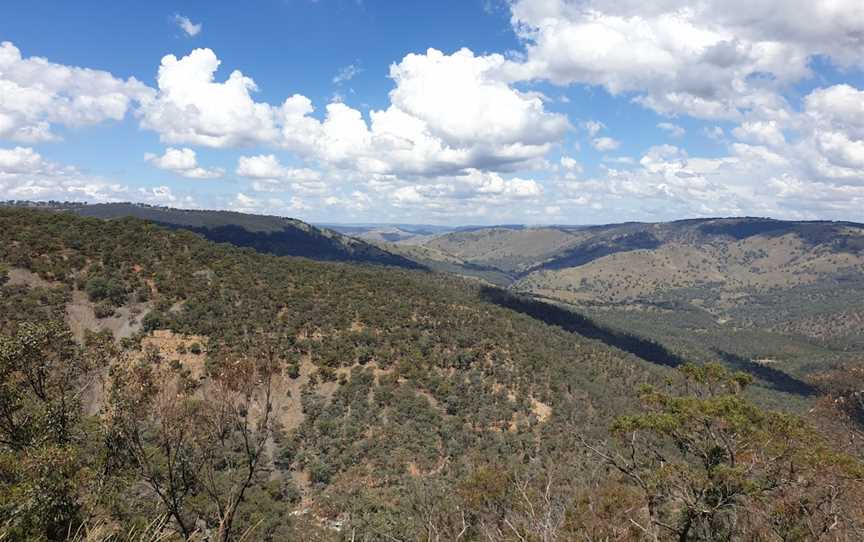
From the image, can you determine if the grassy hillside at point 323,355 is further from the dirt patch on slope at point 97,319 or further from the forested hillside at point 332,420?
the forested hillside at point 332,420

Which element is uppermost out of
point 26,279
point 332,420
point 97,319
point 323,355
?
point 26,279

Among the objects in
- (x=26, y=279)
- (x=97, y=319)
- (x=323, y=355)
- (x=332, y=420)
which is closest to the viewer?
(x=332, y=420)

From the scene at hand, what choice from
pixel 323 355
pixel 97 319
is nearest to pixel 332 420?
pixel 323 355

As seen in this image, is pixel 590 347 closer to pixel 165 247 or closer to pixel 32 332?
pixel 165 247

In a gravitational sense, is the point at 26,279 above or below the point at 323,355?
above

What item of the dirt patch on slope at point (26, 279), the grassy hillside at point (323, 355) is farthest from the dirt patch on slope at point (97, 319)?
the dirt patch on slope at point (26, 279)

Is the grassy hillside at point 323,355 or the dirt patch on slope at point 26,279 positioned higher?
the dirt patch on slope at point 26,279

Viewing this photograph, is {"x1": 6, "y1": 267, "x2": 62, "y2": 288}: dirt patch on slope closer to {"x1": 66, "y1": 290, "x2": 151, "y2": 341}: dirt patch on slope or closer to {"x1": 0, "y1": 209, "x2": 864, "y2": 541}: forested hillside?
{"x1": 0, "y1": 209, "x2": 864, "y2": 541}: forested hillside

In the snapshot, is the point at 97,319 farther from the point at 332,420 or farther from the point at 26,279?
the point at 332,420

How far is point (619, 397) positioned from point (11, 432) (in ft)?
348

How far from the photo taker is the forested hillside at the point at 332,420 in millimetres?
17703

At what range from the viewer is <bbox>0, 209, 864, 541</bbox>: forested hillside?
17.7m

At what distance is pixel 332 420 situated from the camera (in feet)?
216

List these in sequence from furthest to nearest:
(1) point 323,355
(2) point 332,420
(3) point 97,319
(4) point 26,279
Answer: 1. (1) point 323,355
2. (3) point 97,319
3. (4) point 26,279
4. (2) point 332,420
